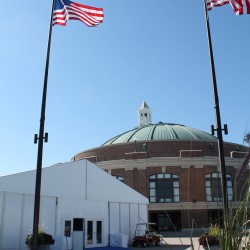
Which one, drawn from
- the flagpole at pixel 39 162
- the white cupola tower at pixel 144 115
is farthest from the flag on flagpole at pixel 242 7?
the white cupola tower at pixel 144 115

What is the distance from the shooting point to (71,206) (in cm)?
2381

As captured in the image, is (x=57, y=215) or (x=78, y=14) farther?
(x=57, y=215)

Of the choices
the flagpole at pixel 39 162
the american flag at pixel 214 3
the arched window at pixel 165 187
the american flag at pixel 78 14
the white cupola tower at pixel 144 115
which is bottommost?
the flagpole at pixel 39 162

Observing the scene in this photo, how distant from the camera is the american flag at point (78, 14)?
1535cm

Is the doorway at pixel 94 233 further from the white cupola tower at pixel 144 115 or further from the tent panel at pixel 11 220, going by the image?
the white cupola tower at pixel 144 115

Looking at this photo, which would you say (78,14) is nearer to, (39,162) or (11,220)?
(39,162)

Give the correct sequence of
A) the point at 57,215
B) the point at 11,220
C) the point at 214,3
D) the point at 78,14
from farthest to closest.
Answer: the point at 57,215 → the point at 11,220 → the point at 78,14 → the point at 214,3

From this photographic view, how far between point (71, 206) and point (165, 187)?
25025 mm

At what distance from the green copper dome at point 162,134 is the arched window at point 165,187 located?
733cm

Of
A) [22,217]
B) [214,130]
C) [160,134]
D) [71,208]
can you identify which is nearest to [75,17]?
[214,130]

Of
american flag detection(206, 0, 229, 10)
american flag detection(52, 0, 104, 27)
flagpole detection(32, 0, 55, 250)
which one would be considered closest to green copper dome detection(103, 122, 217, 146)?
american flag detection(52, 0, 104, 27)

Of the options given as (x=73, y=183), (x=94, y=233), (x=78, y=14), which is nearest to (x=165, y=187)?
(x=94, y=233)

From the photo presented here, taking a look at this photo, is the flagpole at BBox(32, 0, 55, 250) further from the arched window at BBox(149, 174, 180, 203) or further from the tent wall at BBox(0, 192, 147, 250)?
the arched window at BBox(149, 174, 180, 203)

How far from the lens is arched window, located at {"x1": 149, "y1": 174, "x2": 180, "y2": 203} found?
154ft
